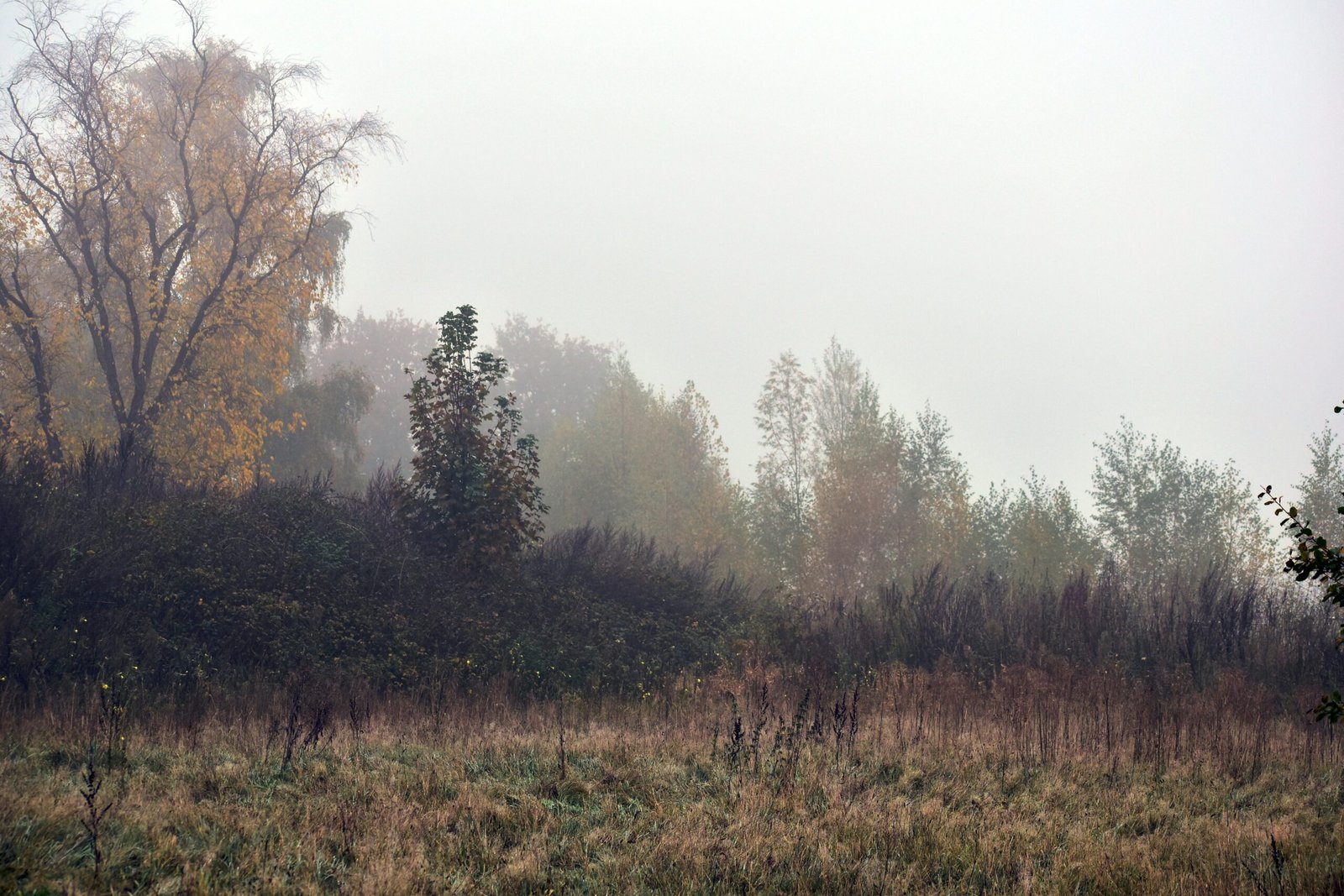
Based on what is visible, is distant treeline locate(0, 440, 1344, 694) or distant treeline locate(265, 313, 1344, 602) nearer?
distant treeline locate(0, 440, 1344, 694)

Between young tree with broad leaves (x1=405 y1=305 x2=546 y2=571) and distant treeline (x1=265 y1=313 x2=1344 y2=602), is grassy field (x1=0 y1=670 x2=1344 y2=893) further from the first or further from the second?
distant treeline (x1=265 y1=313 x2=1344 y2=602)

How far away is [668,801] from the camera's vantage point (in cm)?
683

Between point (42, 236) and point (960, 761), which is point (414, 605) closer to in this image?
point (960, 761)

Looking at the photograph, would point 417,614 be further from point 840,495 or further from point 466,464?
point 840,495

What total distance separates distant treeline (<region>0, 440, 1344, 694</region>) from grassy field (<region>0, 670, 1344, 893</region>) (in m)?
1.96

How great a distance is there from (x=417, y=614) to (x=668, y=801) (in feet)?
26.7

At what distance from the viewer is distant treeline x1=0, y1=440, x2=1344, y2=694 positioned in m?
11.8

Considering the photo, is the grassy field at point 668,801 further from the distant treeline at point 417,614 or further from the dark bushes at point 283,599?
the distant treeline at point 417,614

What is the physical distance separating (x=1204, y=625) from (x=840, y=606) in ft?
20.0

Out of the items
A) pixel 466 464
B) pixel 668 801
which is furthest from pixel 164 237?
pixel 668 801

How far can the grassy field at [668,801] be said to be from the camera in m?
5.34

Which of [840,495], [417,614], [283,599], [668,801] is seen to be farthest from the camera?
[840,495]

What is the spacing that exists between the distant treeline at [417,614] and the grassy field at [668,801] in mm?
1960

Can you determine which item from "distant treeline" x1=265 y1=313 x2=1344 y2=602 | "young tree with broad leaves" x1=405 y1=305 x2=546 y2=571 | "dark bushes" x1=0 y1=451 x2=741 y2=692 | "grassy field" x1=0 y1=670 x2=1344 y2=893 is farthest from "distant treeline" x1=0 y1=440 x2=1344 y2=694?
"distant treeline" x1=265 y1=313 x2=1344 y2=602
